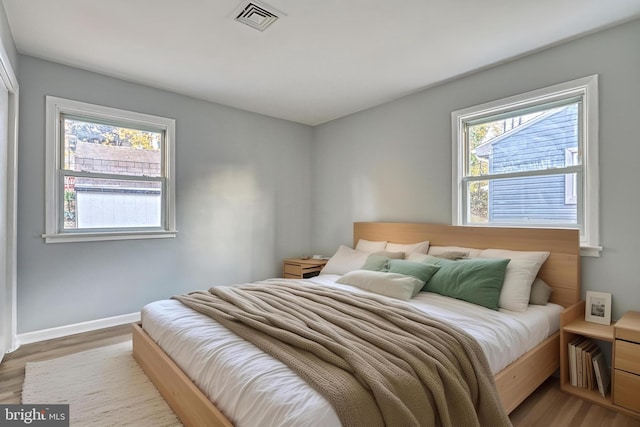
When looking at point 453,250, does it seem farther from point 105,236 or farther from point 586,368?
point 105,236

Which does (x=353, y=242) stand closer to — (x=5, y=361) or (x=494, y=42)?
(x=494, y=42)

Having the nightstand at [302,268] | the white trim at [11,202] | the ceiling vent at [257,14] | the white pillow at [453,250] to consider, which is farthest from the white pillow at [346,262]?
the white trim at [11,202]

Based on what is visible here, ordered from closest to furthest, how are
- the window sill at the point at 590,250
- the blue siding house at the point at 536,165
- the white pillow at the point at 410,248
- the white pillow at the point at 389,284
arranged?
the window sill at the point at 590,250 < the white pillow at the point at 389,284 < the blue siding house at the point at 536,165 < the white pillow at the point at 410,248

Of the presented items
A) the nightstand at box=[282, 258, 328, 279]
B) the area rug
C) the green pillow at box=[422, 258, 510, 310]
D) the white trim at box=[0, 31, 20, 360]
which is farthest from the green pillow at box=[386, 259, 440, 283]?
the white trim at box=[0, 31, 20, 360]

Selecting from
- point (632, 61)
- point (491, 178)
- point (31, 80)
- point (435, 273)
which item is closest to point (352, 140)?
point (491, 178)

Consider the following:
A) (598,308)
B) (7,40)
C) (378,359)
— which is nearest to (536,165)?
(598,308)

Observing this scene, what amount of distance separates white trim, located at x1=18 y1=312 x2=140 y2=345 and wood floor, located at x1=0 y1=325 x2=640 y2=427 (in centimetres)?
12

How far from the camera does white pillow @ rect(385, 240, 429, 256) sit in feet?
10.7

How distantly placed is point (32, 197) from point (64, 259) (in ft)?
1.97

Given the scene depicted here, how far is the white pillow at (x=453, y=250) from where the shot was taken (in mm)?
2852

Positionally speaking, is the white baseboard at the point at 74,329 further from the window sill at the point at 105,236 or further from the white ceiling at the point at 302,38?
the white ceiling at the point at 302,38

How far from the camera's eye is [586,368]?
2135 millimetres

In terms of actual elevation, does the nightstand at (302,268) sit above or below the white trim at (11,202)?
below

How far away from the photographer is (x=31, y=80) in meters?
2.81
